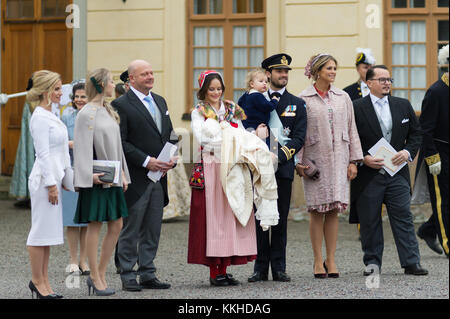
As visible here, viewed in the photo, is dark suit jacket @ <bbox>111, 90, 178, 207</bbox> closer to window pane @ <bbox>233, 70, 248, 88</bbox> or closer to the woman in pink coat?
the woman in pink coat

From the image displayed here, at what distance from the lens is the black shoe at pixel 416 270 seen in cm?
792

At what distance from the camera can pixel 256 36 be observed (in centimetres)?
1353

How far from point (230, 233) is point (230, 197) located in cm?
29

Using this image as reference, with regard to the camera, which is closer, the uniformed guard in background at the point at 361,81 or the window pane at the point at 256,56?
the uniformed guard in background at the point at 361,81

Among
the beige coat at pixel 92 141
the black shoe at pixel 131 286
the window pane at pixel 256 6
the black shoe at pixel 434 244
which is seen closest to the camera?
the beige coat at pixel 92 141

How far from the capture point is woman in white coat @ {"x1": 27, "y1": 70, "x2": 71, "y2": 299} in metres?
6.59

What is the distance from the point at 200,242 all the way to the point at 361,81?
135 inches

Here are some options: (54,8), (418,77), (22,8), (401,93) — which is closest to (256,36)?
(401,93)

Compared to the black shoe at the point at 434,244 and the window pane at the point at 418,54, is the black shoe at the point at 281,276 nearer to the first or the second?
the black shoe at the point at 434,244

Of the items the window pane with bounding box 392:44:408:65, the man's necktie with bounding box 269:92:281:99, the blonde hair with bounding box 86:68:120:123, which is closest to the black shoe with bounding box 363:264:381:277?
the man's necktie with bounding box 269:92:281:99

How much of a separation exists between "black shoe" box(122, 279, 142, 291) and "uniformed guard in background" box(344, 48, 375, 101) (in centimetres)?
368

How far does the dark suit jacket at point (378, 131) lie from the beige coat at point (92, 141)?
7.64 ft

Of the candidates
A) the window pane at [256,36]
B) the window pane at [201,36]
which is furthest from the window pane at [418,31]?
the window pane at [201,36]

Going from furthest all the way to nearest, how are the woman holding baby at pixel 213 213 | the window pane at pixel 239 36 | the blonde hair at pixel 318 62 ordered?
the window pane at pixel 239 36 → the blonde hair at pixel 318 62 → the woman holding baby at pixel 213 213
